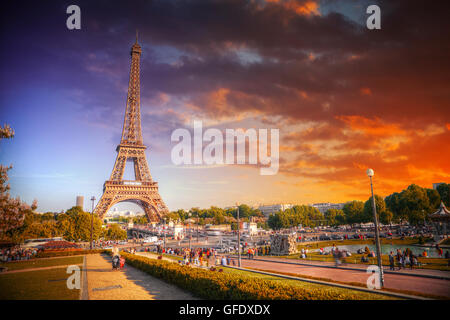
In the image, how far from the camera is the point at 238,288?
Answer: 11.8 m

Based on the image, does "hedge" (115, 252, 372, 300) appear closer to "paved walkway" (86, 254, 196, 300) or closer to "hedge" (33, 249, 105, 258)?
"paved walkway" (86, 254, 196, 300)

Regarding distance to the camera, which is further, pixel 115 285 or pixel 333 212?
pixel 333 212

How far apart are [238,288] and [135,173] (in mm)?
83987

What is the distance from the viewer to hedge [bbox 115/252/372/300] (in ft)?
33.8

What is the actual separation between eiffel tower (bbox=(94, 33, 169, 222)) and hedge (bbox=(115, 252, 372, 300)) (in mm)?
63911

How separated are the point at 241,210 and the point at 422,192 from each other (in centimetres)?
10732

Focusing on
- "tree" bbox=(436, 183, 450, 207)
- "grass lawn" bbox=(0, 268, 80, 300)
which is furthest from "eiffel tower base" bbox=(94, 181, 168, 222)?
"tree" bbox=(436, 183, 450, 207)

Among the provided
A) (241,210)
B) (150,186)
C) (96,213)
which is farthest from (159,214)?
(241,210)

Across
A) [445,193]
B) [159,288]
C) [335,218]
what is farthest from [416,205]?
[159,288]

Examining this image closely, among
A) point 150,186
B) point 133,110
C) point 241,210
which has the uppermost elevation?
point 133,110

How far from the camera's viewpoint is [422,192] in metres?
68.7
